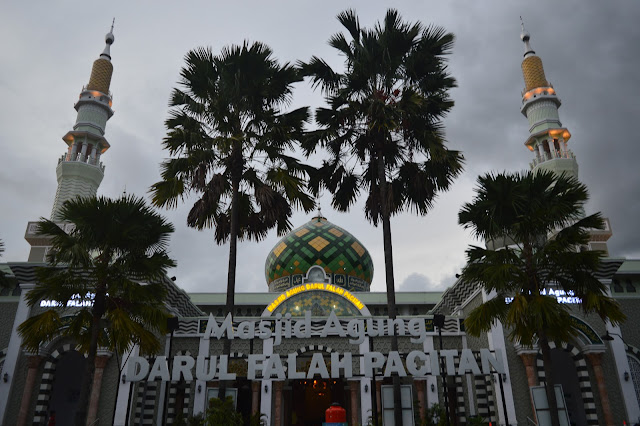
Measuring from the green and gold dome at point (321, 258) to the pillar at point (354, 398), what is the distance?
34.7ft

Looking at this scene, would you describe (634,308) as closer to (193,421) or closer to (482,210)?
(482,210)

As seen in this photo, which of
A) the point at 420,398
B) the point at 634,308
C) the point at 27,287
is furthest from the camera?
the point at 634,308

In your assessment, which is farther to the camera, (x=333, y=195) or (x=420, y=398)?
(x=420, y=398)

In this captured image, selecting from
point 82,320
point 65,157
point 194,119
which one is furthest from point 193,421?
point 65,157

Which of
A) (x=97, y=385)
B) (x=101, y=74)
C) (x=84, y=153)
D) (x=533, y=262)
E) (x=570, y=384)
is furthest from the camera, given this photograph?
(x=101, y=74)

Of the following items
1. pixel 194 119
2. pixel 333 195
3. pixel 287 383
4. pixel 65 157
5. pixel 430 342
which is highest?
pixel 65 157

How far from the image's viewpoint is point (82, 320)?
12.9m

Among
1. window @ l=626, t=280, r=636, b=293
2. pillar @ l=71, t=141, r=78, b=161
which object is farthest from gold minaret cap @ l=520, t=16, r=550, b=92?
pillar @ l=71, t=141, r=78, b=161

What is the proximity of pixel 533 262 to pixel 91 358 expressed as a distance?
38.6 feet

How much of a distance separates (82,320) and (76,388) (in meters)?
14.4

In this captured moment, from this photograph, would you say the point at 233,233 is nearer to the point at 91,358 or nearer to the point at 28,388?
the point at 91,358

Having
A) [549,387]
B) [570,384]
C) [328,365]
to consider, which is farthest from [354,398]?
[570,384]

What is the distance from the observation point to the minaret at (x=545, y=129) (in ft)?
105

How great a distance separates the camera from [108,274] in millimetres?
13148
